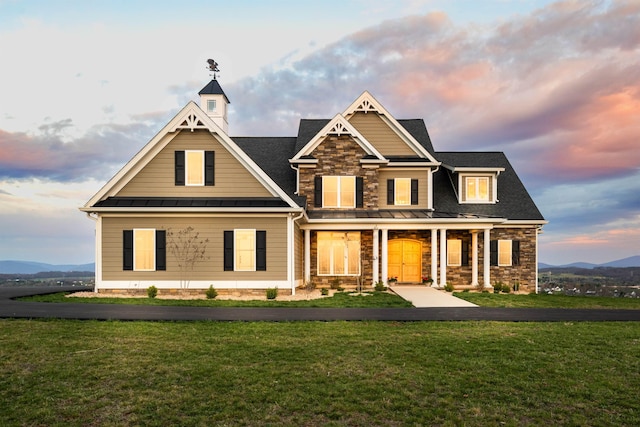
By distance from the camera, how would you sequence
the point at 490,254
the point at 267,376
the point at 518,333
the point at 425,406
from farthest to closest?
1. the point at 490,254
2. the point at 518,333
3. the point at 267,376
4. the point at 425,406

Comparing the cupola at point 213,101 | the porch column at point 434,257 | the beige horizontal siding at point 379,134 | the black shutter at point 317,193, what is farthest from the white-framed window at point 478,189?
the cupola at point 213,101

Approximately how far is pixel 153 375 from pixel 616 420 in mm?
6708

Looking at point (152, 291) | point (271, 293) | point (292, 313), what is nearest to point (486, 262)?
point (271, 293)

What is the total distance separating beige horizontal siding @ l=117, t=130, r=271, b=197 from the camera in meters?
19.5

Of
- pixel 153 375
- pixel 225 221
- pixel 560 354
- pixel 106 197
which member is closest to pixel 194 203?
pixel 225 221

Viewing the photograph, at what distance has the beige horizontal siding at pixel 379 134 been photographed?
24.4 m

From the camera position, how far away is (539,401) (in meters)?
6.23

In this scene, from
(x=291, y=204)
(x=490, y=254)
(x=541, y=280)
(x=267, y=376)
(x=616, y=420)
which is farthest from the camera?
(x=541, y=280)

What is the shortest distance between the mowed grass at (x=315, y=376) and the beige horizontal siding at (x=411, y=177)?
1359 cm

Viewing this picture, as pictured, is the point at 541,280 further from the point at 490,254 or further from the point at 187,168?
the point at 187,168

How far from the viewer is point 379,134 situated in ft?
80.6

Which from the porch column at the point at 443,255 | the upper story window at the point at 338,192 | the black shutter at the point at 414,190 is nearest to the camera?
the porch column at the point at 443,255

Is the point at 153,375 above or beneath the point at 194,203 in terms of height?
beneath

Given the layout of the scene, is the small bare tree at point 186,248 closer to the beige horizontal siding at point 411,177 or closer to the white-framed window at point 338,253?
the white-framed window at point 338,253
